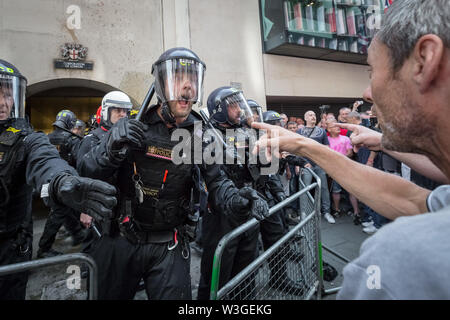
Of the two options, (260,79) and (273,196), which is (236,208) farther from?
(260,79)

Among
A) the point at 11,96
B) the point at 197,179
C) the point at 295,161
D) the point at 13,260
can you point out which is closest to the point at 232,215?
the point at 197,179

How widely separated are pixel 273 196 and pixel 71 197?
2914 millimetres

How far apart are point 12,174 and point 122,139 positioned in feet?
2.93

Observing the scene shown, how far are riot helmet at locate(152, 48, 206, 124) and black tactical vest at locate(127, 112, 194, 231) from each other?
24cm

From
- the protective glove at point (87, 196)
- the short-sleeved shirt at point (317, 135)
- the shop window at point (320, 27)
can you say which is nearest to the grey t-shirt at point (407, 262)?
the protective glove at point (87, 196)

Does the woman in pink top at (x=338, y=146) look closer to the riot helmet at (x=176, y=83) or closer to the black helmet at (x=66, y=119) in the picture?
the riot helmet at (x=176, y=83)

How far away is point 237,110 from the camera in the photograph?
293 centimetres

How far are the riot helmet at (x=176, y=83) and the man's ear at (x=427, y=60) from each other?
1.44m

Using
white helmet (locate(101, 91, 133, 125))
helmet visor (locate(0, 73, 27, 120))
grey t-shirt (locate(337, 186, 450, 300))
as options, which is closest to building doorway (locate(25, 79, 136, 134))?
white helmet (locate(101, 91, 133, 125))

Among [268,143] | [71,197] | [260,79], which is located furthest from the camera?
[260,79]

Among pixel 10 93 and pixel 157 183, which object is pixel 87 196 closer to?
pixel 157 183

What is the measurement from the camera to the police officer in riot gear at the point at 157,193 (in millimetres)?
→ 1597
